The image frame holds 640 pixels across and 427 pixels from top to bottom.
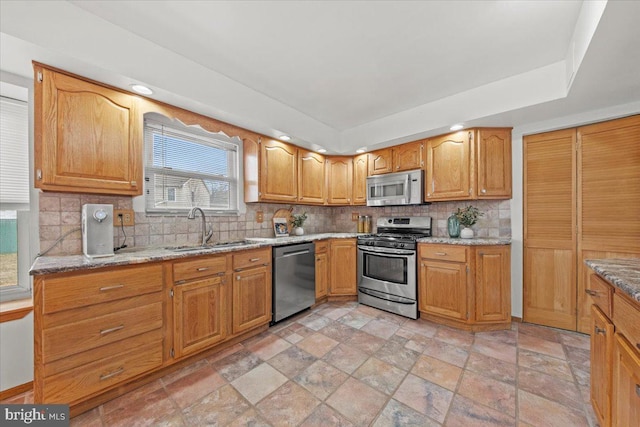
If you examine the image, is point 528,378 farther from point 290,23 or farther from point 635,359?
point 290,23

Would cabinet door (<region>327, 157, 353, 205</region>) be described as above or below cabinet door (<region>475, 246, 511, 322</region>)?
above

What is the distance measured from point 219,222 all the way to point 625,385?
3.02 m

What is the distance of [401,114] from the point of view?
3146mm

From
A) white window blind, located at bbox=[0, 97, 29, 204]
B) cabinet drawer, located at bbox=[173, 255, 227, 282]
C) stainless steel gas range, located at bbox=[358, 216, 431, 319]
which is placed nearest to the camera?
white window blind, located at bbox=[0, 97, 29, 204]

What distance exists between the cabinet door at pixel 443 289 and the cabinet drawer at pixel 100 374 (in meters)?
2.57

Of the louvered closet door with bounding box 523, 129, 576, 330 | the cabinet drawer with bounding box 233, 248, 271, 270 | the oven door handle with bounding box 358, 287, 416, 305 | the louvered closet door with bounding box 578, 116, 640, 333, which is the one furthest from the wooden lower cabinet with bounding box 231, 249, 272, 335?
the louvered closet door with bounding box 578, 116, 640, 333

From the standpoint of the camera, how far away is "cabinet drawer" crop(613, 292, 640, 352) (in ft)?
3.00

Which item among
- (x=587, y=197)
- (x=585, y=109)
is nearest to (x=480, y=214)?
(x=587, y=197)

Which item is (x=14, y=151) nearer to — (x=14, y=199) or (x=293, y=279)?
(x=14, y=199)

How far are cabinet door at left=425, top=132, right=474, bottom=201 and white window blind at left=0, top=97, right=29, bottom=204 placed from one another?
12.4 feet

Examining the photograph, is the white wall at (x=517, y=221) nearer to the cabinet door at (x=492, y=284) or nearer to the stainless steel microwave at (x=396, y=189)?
the cabinet door at (x=492, y=284)

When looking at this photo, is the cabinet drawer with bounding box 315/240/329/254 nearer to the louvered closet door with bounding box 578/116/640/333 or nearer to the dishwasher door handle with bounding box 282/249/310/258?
the dishwasher door handle with bounding box 282/249/310/258

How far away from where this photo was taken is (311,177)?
362cm

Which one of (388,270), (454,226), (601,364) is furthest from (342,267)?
(601,364)
